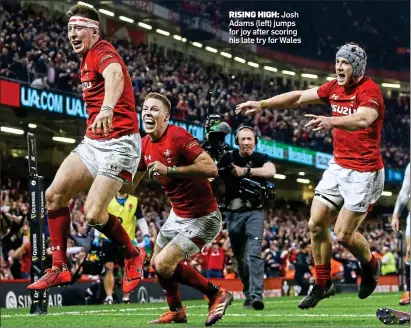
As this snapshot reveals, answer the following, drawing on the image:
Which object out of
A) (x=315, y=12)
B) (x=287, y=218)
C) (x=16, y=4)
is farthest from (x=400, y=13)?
(x=16, y=4)

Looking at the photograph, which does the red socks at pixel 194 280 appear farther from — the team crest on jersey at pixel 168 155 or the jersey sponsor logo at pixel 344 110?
the jersey sponsor logo at pixel 344 110

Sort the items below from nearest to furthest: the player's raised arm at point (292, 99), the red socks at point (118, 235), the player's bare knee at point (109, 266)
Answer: the red socks at point (118, 235) → the player's raised arm at point (292, 99) → the player's bare knee at point (109, 266)

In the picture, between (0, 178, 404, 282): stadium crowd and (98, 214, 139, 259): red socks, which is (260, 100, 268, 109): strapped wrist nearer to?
(98, 214, 139, 259): red socks

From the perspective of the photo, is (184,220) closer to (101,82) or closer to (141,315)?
(101,82)

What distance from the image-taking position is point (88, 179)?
8.14 meters

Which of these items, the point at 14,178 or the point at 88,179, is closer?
the point at 88,179

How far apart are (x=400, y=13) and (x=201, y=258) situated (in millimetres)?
30950

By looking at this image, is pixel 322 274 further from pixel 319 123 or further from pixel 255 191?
pixel 255 191

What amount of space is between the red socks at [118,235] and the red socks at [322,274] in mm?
1864

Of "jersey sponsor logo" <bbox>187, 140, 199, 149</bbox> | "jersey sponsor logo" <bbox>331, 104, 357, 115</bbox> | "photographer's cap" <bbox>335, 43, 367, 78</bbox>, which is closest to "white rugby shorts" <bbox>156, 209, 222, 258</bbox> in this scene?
"jersey sponsor logo" <bbox>187, 140, 199, 149</bbox>

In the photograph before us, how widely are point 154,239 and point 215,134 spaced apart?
9.51 m

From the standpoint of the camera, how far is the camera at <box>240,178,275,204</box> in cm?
1202

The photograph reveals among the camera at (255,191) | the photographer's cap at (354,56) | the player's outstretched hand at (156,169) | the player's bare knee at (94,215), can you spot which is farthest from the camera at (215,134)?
the player's bare knee at (94,215)

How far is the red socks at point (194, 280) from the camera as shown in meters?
8.71
